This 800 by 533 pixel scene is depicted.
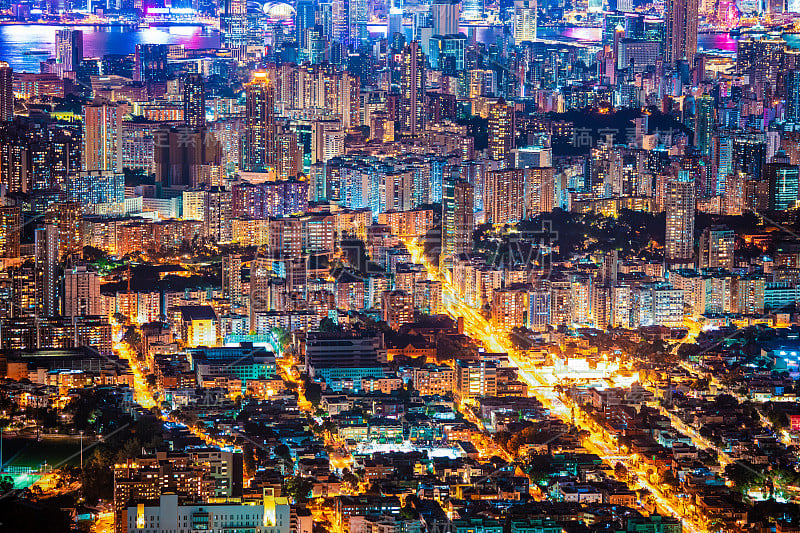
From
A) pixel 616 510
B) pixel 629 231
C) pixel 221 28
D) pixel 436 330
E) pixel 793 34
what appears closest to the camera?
pixel 616 510

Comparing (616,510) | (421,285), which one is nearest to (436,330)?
(421,285)

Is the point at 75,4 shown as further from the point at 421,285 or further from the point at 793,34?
the point at 421,285

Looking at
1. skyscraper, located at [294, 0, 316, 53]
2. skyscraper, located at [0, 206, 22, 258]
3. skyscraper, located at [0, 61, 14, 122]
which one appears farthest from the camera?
skyscraper, located at [294, 0, 316, 53]

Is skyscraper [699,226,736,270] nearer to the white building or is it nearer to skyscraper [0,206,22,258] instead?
skyscraper [0,206,22,258]

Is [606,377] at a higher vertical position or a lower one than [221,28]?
lower

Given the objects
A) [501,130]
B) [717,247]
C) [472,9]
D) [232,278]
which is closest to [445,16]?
[472,9]

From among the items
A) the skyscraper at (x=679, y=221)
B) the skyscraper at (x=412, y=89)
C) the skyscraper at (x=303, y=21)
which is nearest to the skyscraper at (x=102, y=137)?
the skyscraper at (x=412, y=89)

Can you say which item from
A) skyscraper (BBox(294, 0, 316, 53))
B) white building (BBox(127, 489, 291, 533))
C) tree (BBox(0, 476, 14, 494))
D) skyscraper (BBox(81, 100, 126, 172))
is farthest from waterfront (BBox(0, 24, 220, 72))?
white building (BBox(127, 489, 291, 533))
